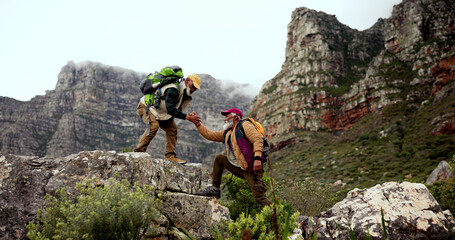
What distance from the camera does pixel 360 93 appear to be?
6438cm

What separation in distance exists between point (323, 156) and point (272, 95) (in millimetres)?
46355

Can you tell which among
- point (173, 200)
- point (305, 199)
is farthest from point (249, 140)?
point (305, 199)

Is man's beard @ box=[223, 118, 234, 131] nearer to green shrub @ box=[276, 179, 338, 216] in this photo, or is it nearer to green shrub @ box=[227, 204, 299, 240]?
green shrub @ box=[227, 204, 299, 240]

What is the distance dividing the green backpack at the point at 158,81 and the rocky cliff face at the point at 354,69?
36.8 meters

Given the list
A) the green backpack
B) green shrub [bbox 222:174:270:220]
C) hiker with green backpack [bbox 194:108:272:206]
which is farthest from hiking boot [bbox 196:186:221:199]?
green shrub [bbox 222:174:270:220]

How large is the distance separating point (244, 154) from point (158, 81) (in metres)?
2.75

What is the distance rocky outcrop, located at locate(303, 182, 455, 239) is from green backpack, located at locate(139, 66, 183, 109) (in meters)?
4.22

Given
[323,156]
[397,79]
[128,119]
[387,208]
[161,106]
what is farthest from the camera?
[128,119]

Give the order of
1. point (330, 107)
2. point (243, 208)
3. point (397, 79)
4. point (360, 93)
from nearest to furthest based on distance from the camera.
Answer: point (243, 208)
point (397, 79)
point (360, 93)
point (330, 107)

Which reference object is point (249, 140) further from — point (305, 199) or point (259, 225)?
point (305, 199)

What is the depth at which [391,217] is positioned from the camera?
555cm

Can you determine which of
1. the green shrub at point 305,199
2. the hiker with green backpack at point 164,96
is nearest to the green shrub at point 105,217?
the hiker with green backpack at point 164,96

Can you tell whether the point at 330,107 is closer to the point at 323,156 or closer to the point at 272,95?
the point at 272,95

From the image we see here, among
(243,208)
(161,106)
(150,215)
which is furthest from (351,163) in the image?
(150,215)
